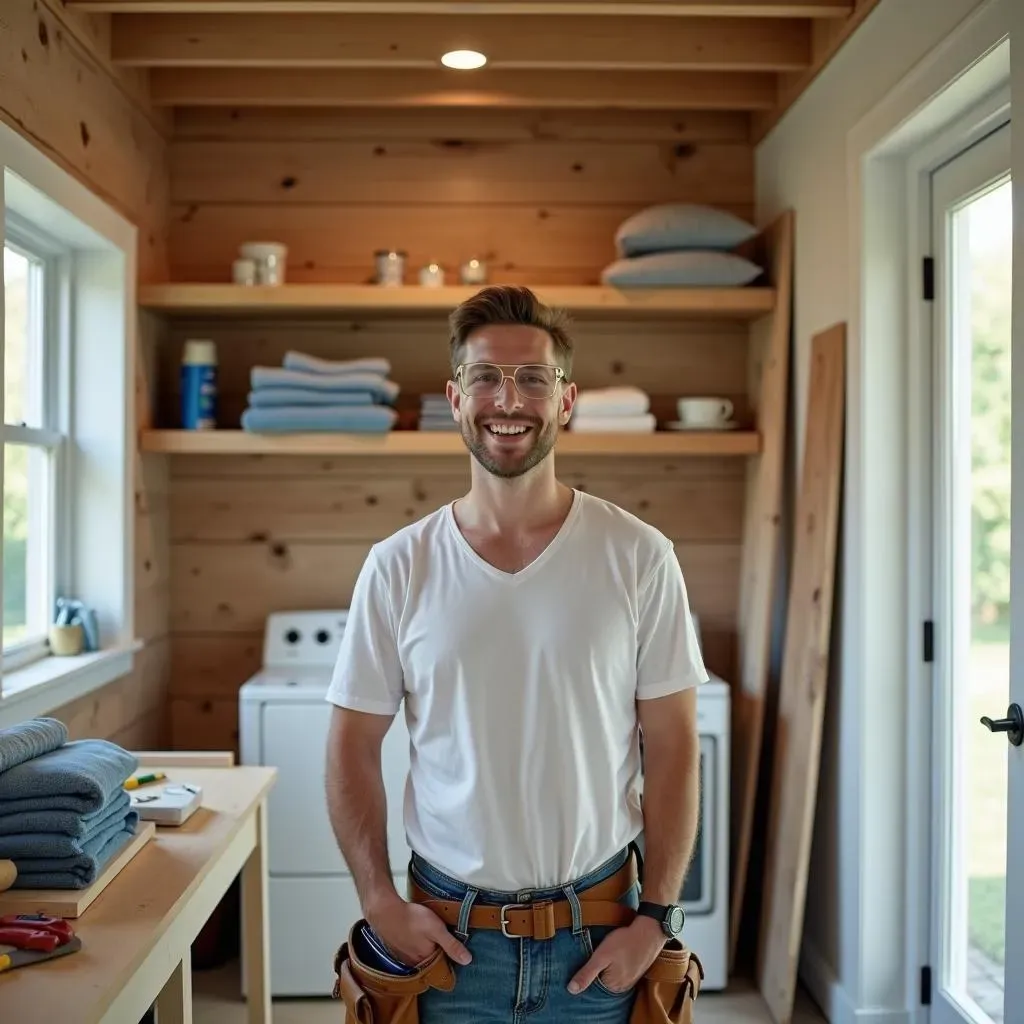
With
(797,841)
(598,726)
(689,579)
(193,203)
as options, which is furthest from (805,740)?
(193,203)

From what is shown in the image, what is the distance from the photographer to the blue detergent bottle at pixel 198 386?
340cm

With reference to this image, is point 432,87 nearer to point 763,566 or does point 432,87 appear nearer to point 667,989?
point 763,566

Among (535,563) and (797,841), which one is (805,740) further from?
(535,563)

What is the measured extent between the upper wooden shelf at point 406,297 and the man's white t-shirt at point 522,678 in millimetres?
1582

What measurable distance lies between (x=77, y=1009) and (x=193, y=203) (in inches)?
109

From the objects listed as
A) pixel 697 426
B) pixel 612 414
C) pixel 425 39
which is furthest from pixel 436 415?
pixel 425 39

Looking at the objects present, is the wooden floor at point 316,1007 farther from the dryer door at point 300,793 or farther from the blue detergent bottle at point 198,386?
the blue detergent bottle at point 198,386

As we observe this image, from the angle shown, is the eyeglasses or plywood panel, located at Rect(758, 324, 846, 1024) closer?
the eyeglasses

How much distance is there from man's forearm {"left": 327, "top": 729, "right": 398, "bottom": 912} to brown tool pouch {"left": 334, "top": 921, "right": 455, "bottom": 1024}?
125mm

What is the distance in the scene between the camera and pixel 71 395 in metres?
3.13

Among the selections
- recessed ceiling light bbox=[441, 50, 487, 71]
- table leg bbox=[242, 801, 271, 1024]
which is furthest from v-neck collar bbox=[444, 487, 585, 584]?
recessed ceiling light bbox=[441, 50, 487, 71]

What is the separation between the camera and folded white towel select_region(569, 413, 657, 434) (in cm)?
336

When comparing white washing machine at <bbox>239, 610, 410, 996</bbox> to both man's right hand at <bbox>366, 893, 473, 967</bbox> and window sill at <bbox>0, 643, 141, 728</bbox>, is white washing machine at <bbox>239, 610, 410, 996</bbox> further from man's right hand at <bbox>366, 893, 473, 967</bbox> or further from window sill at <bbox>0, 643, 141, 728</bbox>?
man's right hand at <bbox>366, 893, 473, 967</bbox>

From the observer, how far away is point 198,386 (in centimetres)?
341
